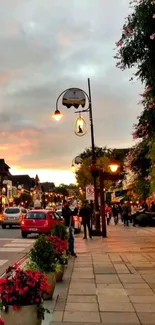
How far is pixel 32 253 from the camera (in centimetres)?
853

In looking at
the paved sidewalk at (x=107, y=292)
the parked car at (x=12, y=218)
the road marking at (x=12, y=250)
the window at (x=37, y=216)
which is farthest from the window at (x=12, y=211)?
the paved sidewalk at (x=107, y=292)

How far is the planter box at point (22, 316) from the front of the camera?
221 inches

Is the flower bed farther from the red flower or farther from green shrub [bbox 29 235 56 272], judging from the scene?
green shrub [bbox 29 235 56 272]

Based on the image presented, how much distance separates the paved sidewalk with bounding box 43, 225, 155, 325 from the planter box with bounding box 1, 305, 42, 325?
1108 mm

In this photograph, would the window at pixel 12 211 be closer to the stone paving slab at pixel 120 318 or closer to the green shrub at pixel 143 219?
the green shrub at pixel 143 219

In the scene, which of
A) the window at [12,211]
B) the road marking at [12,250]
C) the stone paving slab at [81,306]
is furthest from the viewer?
the window at [12,211]

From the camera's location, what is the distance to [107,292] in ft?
29.6

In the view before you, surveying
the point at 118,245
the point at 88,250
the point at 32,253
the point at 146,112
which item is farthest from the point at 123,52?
the point at 118,245

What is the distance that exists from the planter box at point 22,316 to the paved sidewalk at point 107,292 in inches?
43.6

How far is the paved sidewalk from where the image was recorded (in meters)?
7.05

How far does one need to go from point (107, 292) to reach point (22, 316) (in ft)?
12.1

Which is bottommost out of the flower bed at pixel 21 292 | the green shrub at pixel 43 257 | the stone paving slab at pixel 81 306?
the stone paving slab at pixel 81 306

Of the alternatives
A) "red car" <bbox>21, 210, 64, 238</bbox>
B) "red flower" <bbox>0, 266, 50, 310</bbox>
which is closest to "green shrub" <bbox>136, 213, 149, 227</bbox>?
"red car" <bbox>21, 210, 64, 238</bbox>

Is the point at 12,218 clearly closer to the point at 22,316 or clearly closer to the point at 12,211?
the point at 12,211
